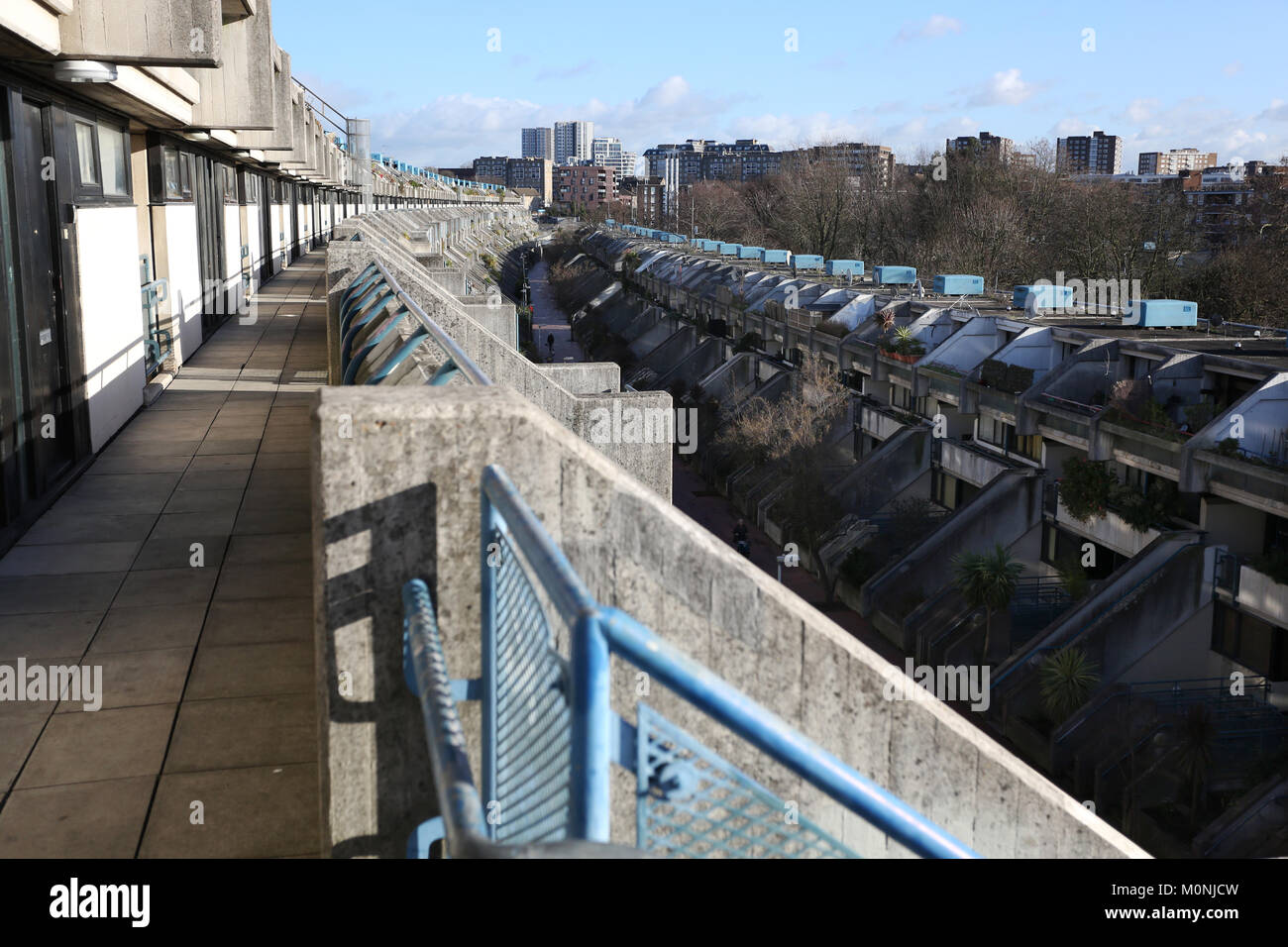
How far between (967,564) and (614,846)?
2917cm

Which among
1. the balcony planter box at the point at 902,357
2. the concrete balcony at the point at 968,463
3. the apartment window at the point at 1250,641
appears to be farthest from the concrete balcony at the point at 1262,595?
the balcony planter box at the point at 902,357

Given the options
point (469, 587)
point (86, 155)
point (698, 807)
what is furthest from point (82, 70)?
point (698, 807)

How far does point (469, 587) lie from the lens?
269 centimetres

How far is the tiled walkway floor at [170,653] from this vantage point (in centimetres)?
348

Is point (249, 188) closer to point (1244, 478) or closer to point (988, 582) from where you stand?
point (988, 582)

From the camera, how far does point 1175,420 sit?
29.5m

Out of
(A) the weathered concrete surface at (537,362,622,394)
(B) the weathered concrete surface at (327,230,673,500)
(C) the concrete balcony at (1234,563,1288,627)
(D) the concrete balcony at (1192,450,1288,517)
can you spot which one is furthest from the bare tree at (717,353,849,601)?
(B) the weathered concrete surface at (327,230,673,500)

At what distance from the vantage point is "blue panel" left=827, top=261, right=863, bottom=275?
59156mm

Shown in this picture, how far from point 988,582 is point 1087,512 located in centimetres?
440

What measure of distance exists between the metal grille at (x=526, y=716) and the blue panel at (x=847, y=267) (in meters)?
57.9

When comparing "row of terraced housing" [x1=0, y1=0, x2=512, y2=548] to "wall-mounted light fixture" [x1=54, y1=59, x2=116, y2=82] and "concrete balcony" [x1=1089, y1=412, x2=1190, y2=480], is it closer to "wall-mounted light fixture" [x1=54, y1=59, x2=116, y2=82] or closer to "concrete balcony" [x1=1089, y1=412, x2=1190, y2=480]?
"wall-mounted light fixture" [x1=54, y1=59, x2=116, y2=82]

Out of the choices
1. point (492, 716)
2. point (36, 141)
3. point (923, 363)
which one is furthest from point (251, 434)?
point (923, 363)

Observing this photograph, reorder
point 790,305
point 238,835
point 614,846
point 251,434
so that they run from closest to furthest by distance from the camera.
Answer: point 614,846, point 238,835, point 251,434, point 790,305
